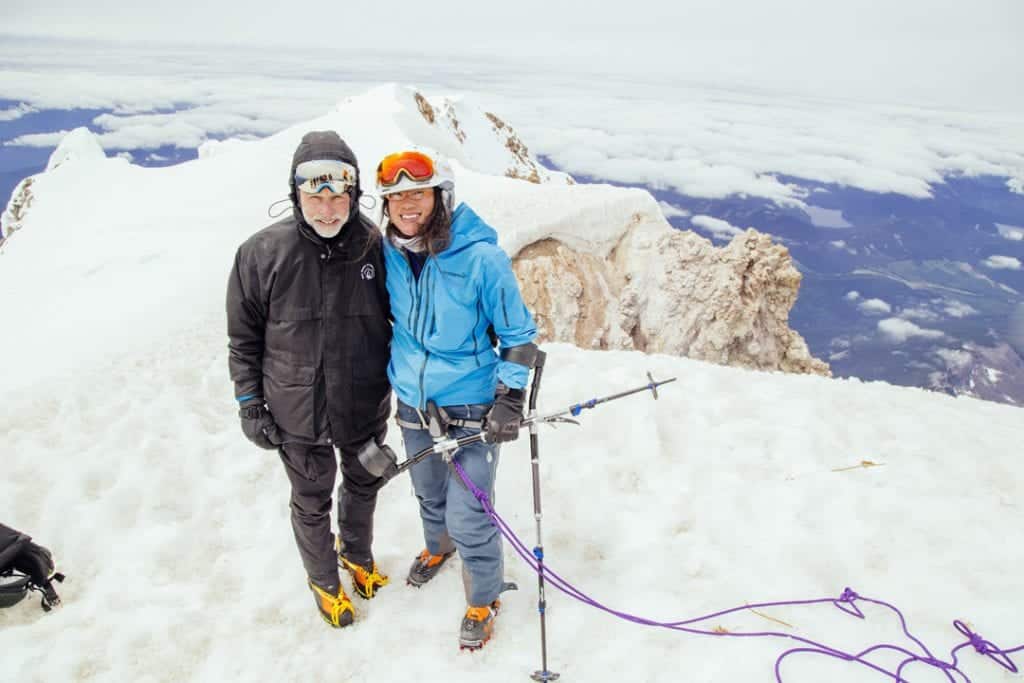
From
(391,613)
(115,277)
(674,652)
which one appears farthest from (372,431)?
(115,277)

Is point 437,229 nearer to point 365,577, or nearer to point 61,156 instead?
point 365,577

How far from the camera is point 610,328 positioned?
695 inches

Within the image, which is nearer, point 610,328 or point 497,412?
point 497,412

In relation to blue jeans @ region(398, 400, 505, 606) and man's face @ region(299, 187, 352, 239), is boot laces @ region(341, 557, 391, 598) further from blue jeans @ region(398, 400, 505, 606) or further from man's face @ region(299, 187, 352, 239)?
man's face @ region(299, 187, 352, 239)

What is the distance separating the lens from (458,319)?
13.5 ft

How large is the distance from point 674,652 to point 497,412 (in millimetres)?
2307

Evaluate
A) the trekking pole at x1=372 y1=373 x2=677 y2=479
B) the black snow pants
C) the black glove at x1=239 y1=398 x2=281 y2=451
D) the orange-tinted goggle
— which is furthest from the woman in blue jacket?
the black glove at x1=239 y1=398 x2=281 y2=451

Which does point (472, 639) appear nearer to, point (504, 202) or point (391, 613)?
point (391, 613)

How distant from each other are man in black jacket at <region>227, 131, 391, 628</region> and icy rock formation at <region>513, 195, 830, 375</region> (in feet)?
41.5

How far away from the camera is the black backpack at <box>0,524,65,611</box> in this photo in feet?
15.5

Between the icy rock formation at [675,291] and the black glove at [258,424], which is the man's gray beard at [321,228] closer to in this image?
the black glove at [258,424]

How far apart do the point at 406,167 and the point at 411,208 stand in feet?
0.91

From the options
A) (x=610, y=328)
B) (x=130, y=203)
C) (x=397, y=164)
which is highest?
(x=397, y=164)

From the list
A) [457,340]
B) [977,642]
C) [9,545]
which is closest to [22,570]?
[9,545]
